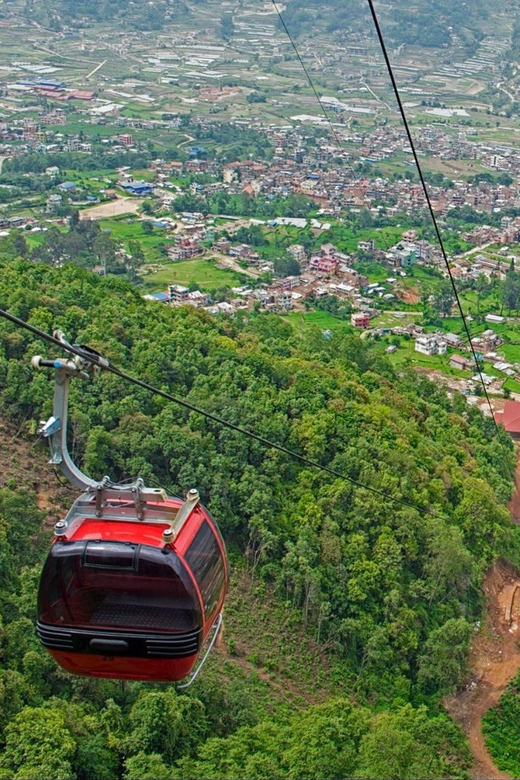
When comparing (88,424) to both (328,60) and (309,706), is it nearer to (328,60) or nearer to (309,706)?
(309,706)

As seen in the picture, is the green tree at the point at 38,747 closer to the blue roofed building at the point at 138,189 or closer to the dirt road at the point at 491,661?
the dirt road at the point at 491,661

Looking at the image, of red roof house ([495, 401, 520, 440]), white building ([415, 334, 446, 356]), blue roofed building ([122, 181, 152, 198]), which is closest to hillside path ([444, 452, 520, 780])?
red roof house ([495, 401, 520, 440])

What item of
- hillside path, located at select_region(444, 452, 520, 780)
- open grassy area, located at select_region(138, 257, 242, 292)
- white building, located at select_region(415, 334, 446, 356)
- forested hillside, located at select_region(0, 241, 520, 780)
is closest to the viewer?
forested hillside, located at select_region(0, 241, 520, 780)

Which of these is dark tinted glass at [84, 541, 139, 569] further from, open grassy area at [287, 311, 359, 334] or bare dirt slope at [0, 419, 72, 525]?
open grassy area at [287, 311, 359, 334]

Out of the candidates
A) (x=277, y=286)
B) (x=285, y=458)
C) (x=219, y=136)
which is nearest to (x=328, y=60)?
(x=219, y=136)

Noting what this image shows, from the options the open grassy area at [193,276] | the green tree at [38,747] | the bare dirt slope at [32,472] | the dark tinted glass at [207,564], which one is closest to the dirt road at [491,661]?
the green tree at [38,747]

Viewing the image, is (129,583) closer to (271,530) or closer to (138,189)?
(271,530)
